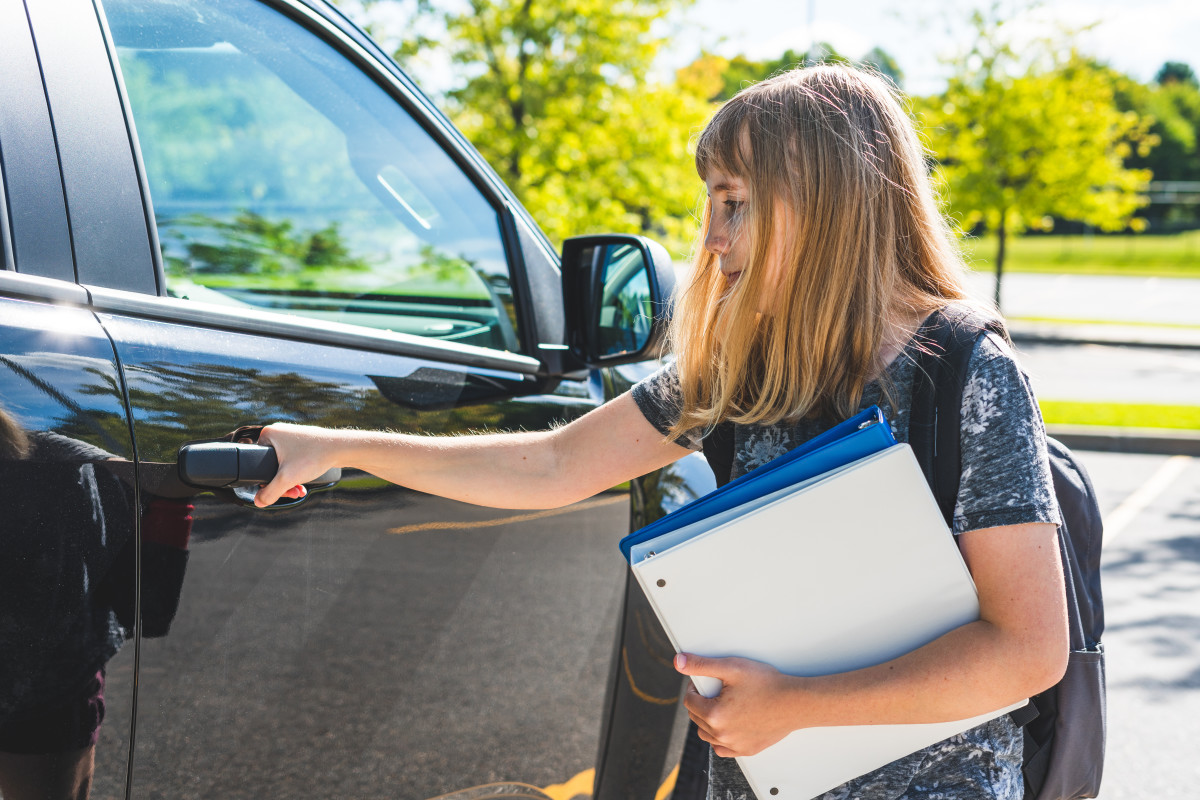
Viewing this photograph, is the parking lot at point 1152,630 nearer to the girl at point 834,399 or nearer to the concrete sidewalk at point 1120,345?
the concrete sidewalk at point 1120,345

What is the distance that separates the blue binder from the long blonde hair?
155mm

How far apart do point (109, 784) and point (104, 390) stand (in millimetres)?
433

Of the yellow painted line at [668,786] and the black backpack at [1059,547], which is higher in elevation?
the black backpack at [1059,547]

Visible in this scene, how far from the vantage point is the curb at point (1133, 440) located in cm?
791

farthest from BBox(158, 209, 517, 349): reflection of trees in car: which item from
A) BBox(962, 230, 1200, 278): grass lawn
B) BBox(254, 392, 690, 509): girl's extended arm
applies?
BBox(962, 230, 1200, 278): grass lawn

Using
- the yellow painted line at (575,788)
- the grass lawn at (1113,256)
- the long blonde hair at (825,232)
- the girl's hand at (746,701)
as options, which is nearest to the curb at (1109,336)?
the grass lawn at (1113,256)

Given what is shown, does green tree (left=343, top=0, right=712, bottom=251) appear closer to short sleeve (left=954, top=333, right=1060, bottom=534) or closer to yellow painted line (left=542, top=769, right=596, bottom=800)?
yellow painted line (left=542, top=769, right=596, bottom=800)

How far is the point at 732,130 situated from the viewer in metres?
1.39

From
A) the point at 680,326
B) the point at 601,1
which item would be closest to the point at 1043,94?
the point at 601,1

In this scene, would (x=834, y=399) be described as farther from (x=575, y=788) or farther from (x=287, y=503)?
(x=575, y=788)

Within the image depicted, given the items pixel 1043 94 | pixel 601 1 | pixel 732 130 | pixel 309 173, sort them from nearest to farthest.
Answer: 1. pixel 732 130
2. pixel 309 173
3. pixel 601 1
4. pixel 1043 94

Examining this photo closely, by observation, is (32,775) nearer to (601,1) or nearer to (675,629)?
(675,629)

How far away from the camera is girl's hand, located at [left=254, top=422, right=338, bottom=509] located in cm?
133

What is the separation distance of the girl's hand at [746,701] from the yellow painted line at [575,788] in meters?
0.74
